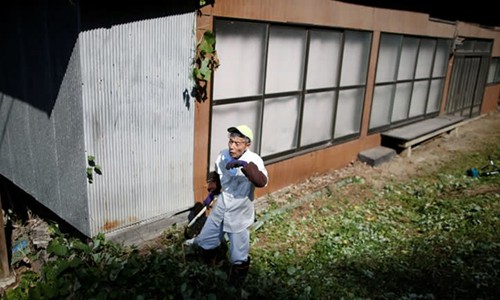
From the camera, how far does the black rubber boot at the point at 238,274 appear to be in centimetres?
442

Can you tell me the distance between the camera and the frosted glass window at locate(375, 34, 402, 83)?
29.9ft

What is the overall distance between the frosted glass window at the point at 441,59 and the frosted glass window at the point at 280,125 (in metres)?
6.42

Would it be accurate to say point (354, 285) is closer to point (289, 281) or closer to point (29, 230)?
point (289, 281)

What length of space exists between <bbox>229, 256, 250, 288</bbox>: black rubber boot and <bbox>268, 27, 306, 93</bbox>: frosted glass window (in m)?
2.79

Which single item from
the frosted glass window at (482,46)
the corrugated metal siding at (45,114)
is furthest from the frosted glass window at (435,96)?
the corrugated metal siding at (45,114)

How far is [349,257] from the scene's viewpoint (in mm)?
5398

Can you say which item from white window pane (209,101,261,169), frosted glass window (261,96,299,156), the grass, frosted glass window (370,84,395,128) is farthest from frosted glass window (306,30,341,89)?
the grass

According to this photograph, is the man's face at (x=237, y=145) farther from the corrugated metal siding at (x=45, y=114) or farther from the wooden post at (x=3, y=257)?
the wooden post at (x=3, y=257)

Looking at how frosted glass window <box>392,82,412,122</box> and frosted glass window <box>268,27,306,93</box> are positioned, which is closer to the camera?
frosted glass window <box>268,27,306,93</box>

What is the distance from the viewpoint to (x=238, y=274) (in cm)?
444

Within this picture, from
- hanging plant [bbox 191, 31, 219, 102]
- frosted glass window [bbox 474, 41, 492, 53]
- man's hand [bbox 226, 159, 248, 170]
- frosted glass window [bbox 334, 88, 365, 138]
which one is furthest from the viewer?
frosted glass window [bbox 474, 41, 492, 53]

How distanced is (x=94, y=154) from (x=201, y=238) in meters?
1.49

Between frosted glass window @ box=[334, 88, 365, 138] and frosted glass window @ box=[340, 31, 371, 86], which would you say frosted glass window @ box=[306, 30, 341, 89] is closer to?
frosted glass window @ box=[340, 31, 371, 86]

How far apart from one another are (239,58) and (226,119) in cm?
89
